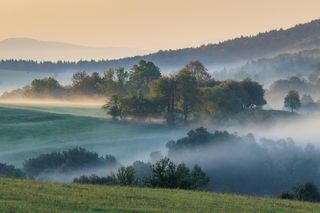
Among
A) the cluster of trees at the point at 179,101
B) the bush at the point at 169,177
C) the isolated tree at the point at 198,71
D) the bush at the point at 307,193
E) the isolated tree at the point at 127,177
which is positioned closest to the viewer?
the bush at the point at 169,177

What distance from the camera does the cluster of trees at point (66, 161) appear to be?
110m

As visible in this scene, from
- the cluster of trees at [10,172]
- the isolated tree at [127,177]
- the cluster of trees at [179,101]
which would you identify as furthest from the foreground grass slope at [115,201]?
the cluster of trees at [179,101]

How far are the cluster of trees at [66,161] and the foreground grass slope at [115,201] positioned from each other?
209 ft

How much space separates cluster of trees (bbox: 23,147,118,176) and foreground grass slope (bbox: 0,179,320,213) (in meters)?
63.7

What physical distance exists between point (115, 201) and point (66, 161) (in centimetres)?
7623

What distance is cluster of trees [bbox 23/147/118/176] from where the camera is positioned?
359 ft

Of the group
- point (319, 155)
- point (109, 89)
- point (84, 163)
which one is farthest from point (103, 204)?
point (109, 89)

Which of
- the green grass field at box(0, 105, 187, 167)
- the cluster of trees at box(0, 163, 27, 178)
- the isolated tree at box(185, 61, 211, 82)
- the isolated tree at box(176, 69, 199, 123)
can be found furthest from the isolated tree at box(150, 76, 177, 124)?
the cluster of trees at box(0, 163, 27, 178)

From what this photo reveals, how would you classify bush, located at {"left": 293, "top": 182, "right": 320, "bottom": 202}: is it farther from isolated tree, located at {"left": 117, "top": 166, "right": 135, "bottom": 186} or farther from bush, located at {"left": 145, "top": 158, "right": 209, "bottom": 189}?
isolated tree, located at {"left": 117, "top": 166, "right": 135, "bottom": 186}

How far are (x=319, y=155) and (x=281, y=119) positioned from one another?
1197 inches

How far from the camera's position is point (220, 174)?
425ft

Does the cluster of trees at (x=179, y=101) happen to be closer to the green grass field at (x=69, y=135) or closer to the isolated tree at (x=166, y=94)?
the isolated tree at (x=166, y=94)

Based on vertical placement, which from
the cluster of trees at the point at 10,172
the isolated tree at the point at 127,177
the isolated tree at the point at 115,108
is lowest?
the cluster of trees at the point at 10,172

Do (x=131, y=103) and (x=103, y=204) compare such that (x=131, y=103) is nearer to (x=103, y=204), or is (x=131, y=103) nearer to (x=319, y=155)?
(x=319, y=155)
